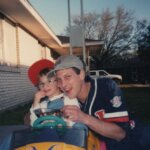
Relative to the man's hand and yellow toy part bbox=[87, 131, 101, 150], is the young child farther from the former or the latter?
the man's hand

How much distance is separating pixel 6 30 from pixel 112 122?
14.0 m

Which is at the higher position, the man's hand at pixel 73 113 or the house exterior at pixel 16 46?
the house exterior at pixel 16 46

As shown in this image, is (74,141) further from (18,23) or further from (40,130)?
(18,23)

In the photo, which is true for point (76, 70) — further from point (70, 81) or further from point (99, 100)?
point (99, 100)

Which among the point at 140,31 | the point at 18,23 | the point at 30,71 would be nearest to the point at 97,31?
the point at 140,31

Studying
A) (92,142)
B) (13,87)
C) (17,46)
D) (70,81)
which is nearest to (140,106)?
(13,87)

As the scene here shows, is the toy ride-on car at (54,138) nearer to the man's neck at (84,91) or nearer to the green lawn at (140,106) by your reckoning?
the man's neck at (84,91)

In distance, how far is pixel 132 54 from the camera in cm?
7562

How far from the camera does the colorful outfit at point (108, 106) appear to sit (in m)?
3.19

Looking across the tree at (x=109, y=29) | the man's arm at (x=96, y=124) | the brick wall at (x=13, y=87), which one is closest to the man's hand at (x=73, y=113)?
the man's arm at (x=96, y=124)

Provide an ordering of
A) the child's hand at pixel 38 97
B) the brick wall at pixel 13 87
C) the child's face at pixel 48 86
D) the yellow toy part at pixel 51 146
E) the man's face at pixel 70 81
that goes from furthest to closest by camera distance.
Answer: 1. the brick wall at pixel 13 87
2. the child's face at pixel 48 86
3. the child's hand at pixel 38 97
4. the man's face at pixel 70 81
5. the yellow toy part at pixel 51 146

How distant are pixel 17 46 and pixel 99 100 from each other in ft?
50.4

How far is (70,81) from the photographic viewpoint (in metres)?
3.36

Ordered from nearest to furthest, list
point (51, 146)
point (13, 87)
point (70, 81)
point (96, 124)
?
point (51, 146)
point (96, 124)
point (70, 81)
point (13, 87)
